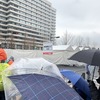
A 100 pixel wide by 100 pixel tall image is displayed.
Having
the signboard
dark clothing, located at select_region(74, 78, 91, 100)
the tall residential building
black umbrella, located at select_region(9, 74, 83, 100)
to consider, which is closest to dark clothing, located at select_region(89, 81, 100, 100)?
dark clothing, located at select_region(74, 78, 91, 100)

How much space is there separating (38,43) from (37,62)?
131 metres

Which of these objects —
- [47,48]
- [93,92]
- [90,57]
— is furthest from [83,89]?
[47,48]

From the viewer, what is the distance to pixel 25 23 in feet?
421

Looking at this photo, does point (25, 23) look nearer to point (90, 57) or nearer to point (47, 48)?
point (47, 48)

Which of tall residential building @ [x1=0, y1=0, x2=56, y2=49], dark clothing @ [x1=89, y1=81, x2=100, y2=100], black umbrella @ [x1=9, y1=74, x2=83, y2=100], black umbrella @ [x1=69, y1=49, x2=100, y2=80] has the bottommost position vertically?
dark clothing @ [x1=89, y1=81, x2=100, y2=100]

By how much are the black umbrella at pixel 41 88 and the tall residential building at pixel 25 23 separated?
9418 cm

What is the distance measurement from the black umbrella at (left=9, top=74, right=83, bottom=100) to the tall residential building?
9418cm

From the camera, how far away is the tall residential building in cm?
11269

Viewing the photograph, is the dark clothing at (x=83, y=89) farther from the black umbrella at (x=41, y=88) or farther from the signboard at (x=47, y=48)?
the signboard at (x=47, y=48)

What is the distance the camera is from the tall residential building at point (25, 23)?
370ft

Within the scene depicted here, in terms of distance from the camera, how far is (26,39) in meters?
123

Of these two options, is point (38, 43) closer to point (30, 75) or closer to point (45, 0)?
point (45, 0)

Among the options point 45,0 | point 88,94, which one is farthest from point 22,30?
point 88,94

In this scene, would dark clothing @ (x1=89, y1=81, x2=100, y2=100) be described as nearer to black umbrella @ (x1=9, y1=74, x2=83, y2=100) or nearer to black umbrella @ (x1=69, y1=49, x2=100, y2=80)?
black umbrella @ (x1=69, y1=49, x2=100, y2=80)
